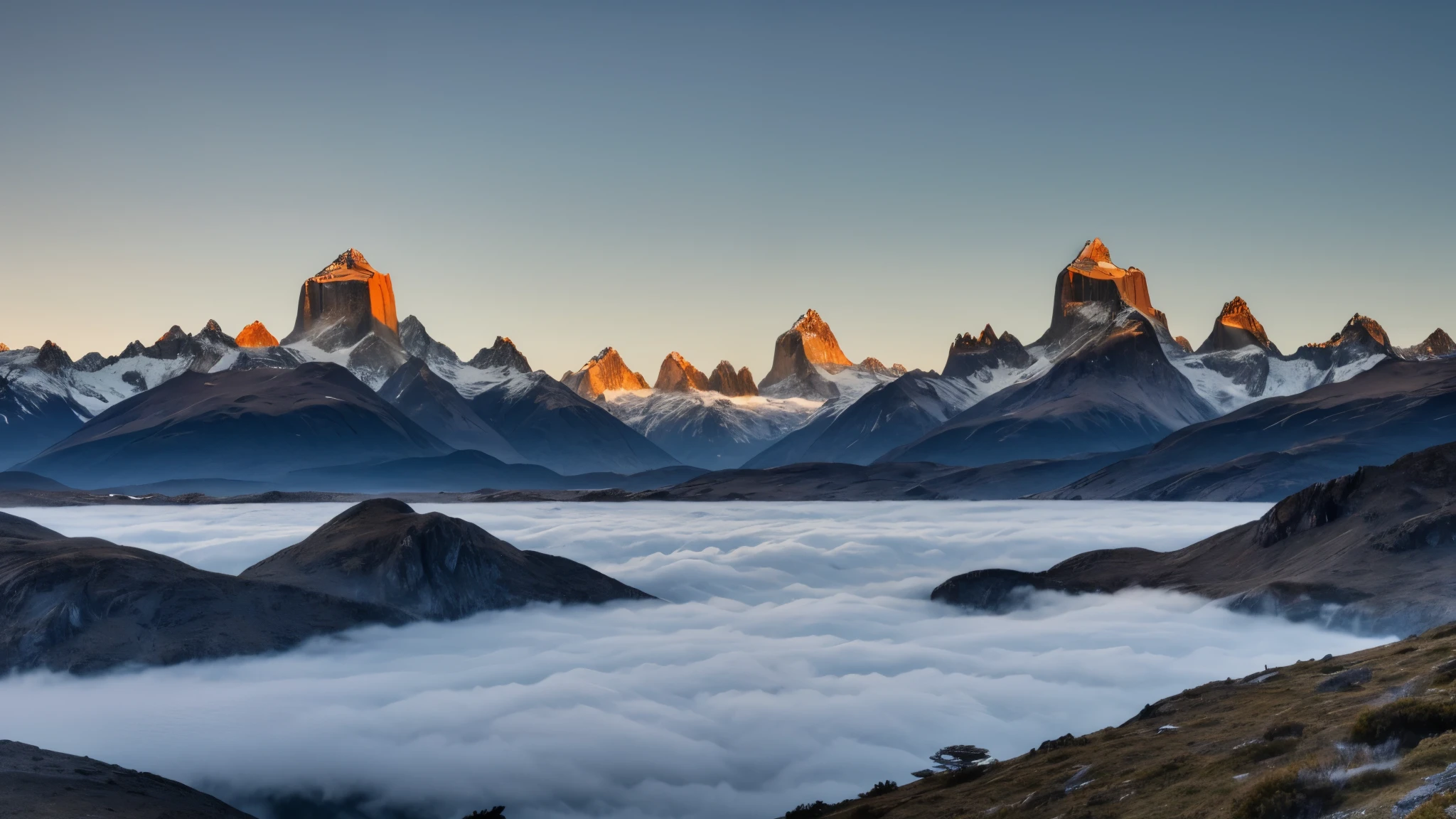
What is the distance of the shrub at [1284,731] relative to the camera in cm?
7169

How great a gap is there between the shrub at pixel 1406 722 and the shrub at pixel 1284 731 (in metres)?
12.2

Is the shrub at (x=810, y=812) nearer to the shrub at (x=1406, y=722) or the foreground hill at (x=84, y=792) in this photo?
the shrub at (x=1406, y=722)

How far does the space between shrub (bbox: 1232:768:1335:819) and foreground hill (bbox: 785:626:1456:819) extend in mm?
63

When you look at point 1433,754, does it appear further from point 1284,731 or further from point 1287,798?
point 1284,731

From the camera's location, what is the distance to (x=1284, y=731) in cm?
7250

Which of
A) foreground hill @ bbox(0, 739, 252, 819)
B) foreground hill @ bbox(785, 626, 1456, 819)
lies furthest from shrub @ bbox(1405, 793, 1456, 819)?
foreground hill @ bbox(0, 739, 252, 819)

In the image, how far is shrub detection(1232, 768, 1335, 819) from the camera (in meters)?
48.0

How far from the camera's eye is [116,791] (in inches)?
4921

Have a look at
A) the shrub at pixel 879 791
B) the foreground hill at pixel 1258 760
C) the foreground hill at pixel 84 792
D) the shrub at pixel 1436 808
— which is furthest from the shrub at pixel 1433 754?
the foreground hill at pixel 84 792

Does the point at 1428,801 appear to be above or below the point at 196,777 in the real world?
above

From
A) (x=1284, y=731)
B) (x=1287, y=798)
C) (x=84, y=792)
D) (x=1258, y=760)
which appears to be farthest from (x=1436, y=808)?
(x=84, y=792)

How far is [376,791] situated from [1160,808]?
151 meters

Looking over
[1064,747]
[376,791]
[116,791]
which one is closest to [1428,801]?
[1064,747]

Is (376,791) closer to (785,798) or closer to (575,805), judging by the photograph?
(575,805)
